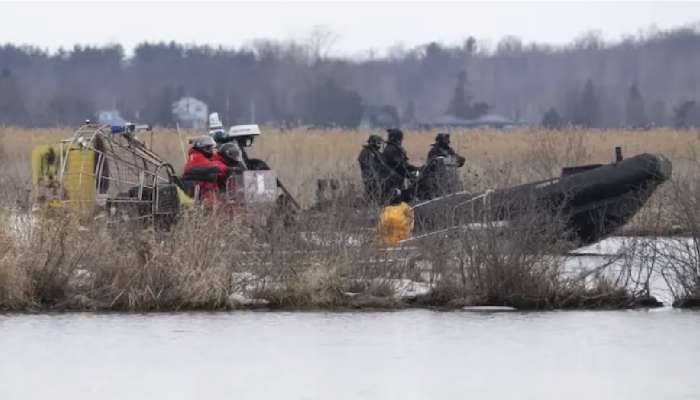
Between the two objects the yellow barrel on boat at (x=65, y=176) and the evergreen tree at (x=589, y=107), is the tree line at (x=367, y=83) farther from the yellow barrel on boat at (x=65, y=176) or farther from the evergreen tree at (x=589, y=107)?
the yellow barrel on boat at (x=65, y=176)

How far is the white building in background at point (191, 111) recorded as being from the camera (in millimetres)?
71562

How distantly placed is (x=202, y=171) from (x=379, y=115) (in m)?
53.8

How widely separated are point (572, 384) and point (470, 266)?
14.0ft

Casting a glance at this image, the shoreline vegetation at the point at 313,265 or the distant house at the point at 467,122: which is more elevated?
the distant house at the point at 467,122

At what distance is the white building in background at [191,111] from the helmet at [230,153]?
47902 millimetres

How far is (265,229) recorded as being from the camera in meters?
19.2

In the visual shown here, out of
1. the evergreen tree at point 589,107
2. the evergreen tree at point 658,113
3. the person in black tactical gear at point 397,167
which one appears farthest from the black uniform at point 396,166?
the evergreen tree at point 658,113

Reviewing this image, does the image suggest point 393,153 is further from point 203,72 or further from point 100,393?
point 203,72

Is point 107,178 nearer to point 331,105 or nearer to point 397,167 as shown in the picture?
point 397,167

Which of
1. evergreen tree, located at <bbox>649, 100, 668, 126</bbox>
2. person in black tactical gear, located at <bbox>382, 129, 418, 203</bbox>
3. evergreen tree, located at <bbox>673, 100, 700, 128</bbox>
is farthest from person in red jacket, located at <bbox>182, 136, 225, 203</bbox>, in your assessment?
evergreen tree, located at <bbox>649, 100, 668, 126</bbox>

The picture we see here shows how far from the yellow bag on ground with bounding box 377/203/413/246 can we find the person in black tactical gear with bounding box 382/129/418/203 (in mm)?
Answer: 1756

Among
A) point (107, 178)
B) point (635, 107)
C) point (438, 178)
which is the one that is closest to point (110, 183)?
point (107, 178)

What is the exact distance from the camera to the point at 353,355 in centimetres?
1598

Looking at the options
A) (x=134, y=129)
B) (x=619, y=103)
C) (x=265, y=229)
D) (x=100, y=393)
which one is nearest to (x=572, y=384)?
(x=100, y=393)
